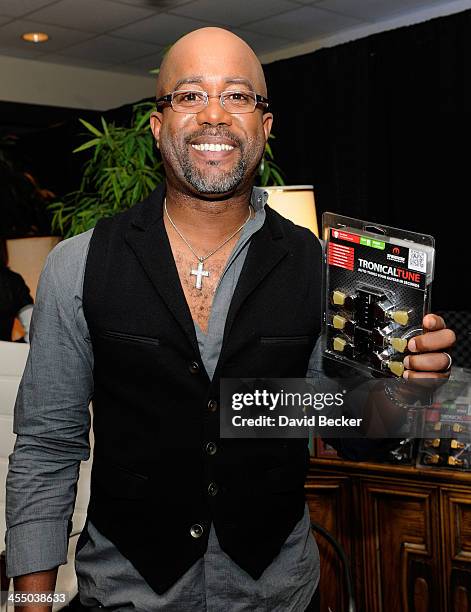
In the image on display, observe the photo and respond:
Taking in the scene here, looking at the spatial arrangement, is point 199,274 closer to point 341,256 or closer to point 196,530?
point 341,256

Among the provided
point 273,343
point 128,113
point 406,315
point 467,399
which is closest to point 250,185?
point 273,343

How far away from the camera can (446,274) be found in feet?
15.1

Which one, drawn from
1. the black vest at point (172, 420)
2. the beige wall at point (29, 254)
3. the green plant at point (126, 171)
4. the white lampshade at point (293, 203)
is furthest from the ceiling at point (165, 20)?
the black vest at point (172, 420)

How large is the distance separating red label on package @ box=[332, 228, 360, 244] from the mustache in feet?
0.74

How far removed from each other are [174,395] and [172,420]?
4 centimetres

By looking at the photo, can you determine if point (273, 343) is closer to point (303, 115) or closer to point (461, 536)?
point (461, 536)

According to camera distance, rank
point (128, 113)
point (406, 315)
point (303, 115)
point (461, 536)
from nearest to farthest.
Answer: point (406, 315) → point (461, 536) → point (303, 115) → point (128, 113)

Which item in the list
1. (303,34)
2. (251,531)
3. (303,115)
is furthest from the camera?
(303,34)

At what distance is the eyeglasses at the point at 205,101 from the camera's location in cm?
147

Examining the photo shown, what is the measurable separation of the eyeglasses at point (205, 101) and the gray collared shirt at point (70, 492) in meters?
0.28

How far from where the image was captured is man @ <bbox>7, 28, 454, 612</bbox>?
142cm

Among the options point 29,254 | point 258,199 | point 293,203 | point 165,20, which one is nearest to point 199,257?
point 258,199

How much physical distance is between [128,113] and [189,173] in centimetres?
584

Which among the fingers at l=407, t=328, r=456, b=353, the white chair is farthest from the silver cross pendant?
the white chair
